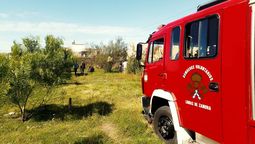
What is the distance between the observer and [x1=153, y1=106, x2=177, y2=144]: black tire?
6.31m

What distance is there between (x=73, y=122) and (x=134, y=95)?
5.95 meters

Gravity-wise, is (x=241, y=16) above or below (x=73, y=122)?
above

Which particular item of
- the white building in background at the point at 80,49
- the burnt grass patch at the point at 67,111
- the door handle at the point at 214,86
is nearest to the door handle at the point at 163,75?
the door handle at the point at 214,86

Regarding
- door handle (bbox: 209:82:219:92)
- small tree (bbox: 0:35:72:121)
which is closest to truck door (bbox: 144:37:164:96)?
door handle (bbox: 209:82:219:92)

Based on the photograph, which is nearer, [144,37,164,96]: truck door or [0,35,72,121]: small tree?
[144,37,164,96]: truck door

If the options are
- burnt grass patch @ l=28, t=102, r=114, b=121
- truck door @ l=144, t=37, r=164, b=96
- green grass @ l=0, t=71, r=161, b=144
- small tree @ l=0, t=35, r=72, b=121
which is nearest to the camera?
truck door @ l=144, t=37, r=164, b=96

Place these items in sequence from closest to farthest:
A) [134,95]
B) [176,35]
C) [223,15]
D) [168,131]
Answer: [223,15], [176,35], [168,131], [134,95]

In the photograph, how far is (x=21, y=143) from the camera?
7.68m

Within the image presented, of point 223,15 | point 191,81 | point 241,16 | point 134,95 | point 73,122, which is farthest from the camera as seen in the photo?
point 134,95

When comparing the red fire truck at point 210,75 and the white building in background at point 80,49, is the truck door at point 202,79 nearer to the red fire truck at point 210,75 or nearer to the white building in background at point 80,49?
the red fire truck at point 210,75

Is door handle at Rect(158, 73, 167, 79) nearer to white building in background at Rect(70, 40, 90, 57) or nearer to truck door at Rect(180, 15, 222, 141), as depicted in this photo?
truck door at Rect(180, 15, 222, 141)

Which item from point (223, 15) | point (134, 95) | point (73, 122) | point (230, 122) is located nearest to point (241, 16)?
point (223, 15)

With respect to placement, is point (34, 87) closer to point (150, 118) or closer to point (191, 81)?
point (150, 118)

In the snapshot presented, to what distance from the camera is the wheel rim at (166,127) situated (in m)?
6.35
